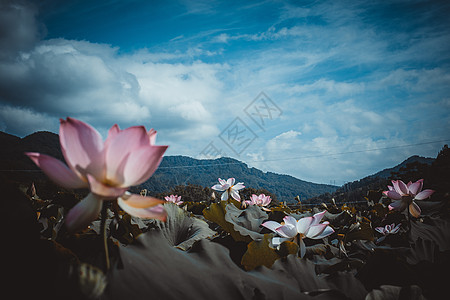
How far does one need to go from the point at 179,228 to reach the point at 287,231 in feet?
1.85

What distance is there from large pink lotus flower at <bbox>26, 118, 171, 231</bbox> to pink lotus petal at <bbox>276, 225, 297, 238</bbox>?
2.52ft

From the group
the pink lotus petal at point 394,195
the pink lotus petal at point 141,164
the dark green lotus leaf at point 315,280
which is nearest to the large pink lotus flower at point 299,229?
the dark green lotus leaf at point 315,280

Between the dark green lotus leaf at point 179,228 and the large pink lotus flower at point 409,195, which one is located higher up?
the dark green lotus leaf at point 179,228

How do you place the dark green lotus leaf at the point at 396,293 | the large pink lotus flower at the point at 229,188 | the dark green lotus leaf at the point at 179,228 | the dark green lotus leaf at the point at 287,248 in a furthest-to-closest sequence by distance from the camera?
1. the large pink lotus flower at the point at 229,188
2. the dark green lotus leaf at the point at 179,228
3. the dark green lotus leaf at the point at 287,248
4. the dark green lotus leaf at the point at 396,293

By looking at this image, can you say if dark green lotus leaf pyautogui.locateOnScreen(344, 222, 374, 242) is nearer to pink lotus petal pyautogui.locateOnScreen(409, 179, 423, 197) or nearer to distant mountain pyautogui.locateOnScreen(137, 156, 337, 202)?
pink lotus petal pyautogui.locateOnScreen(409, 179, 423, 197)

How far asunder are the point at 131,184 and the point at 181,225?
0.95 metres

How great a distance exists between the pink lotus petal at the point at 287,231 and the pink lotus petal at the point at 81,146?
847mm

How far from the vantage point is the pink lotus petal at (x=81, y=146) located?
0.48m

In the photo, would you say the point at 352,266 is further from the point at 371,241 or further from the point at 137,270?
the point at 137,270

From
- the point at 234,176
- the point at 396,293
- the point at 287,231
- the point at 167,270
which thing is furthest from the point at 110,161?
the point at 234,176

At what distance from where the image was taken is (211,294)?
542 mm

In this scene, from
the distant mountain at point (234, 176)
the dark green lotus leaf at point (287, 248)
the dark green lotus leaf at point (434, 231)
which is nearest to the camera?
the dark green lotus leaf at point (287, 248)

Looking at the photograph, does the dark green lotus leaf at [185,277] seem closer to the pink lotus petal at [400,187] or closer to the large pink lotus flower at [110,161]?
the large pink lotus flower at [110,161]

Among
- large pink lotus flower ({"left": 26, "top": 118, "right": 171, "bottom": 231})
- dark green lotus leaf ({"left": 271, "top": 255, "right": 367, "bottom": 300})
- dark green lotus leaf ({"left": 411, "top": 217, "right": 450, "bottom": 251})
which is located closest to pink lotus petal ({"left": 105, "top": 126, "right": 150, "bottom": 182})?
large pink lotus flower ({"left": 26, "top": 118, "right": 171, "bottom": 231})
